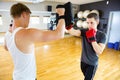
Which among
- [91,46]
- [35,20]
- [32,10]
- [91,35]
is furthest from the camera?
[35,20]

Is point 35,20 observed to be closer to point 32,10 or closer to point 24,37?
point 32,10

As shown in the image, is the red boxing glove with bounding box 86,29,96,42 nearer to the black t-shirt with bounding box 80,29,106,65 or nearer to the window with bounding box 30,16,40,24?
the black t-shirt with bounding box 80,29,106,65

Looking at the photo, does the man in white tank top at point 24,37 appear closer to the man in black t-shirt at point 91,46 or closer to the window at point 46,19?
the man in black t-shirt at point 91,46

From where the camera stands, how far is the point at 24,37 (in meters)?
0.93

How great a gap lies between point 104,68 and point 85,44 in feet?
7.32

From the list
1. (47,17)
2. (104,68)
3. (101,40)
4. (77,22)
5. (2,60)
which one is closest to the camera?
(101,40)

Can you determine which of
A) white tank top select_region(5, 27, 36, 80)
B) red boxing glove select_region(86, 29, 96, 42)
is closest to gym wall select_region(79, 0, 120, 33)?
red boxing glove select_region(86, 29, 96, 42)

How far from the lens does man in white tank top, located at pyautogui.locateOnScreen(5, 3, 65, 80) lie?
3.11 ft

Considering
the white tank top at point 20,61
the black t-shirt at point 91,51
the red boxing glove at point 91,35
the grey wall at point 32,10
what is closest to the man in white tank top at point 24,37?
the white tank top at point 20,61

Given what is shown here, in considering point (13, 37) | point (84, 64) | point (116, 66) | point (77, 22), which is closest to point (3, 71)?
point (84, 64)

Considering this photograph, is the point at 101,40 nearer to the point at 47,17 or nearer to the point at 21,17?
the point at 21,17

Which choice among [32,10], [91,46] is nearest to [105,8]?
[32,10]

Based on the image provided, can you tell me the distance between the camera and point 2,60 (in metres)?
3.88

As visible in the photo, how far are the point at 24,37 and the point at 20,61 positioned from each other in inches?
10.4
